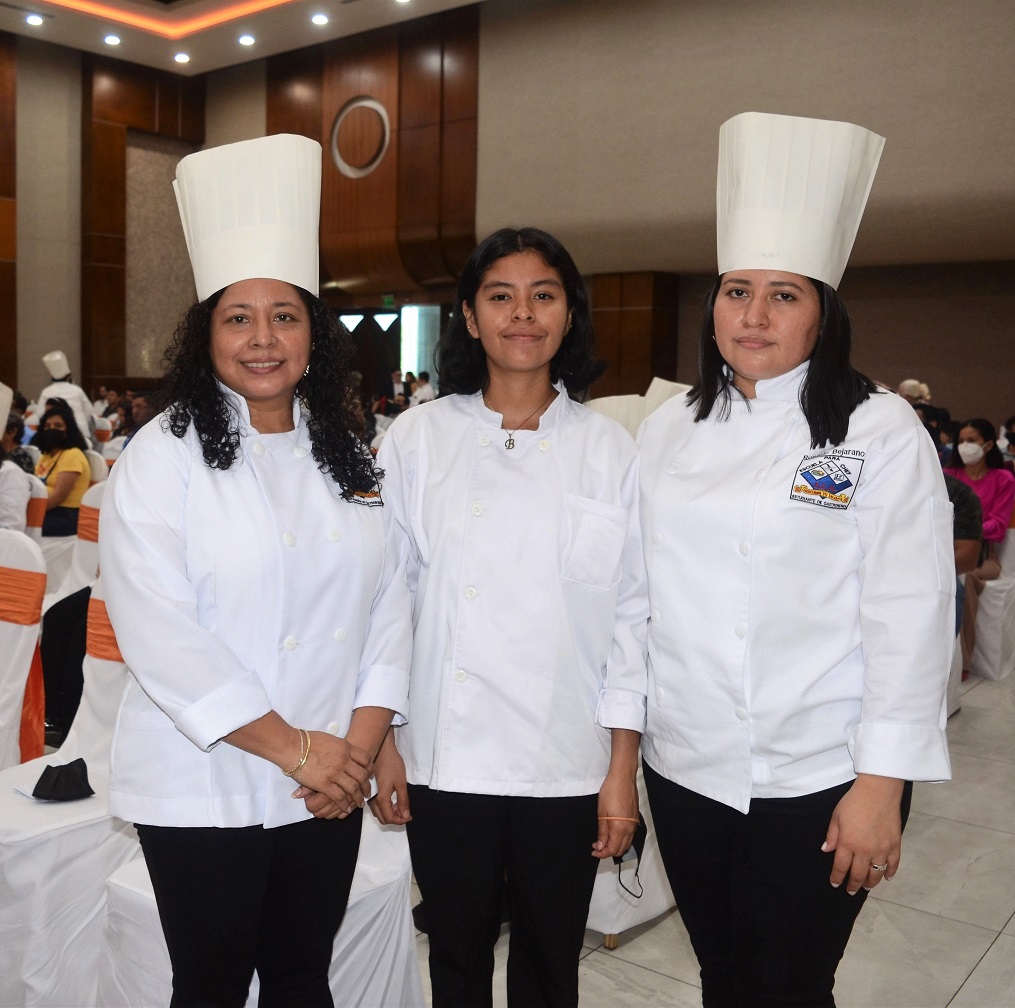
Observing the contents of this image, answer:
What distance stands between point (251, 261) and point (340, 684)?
2.22 ft

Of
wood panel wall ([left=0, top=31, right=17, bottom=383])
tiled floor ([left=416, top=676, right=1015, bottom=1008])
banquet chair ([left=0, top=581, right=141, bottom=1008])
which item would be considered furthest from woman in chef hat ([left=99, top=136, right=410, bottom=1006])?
wood panel wall ([left=0, top=31, right=17, bottom=383])

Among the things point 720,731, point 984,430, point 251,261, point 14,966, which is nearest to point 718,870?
point 720,731

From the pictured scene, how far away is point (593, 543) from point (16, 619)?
1.85 meters

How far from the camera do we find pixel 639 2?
10969 millimetres

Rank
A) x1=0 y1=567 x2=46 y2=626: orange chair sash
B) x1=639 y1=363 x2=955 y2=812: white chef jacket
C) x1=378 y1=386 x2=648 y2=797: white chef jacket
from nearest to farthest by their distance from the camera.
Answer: x1=639 y1=363 x2=955 y2=812: white chef jacket
x1=378 y1=386 x2=648 y2=797: white chef jacket
x1=0 y1=567 x2=46 y2=626: orange chair sash

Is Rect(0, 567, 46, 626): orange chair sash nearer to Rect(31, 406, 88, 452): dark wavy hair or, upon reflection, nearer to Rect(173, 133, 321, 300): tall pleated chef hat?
Rect(173, 133, 321, 300): tall pleated chef hat

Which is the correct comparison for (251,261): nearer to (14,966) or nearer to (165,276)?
(14,966)

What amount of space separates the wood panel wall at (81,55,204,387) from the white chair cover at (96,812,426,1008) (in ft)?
46.7

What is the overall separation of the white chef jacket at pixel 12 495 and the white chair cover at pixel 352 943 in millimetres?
2975

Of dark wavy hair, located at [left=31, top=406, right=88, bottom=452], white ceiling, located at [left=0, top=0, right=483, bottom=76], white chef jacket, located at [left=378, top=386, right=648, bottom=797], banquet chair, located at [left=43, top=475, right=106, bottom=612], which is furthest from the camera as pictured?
white ceiling, located at [left=0, top=0, right=483, bottom=76]

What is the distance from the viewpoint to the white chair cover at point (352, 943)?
197 cm

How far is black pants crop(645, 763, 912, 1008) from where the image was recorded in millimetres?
1537

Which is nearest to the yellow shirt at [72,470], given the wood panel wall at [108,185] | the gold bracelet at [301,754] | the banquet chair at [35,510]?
the banquet chair at [35,510]

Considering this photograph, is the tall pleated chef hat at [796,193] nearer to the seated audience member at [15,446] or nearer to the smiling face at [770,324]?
the smiling face at [770,324]
